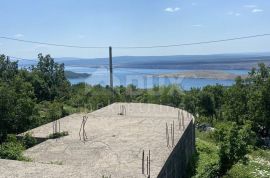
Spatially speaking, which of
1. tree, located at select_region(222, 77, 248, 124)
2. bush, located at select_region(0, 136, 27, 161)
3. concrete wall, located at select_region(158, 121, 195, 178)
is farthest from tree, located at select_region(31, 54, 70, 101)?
bush, located at select_region(0, 136, 27, 161)

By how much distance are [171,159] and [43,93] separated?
3064cm

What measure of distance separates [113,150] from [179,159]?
311 cm

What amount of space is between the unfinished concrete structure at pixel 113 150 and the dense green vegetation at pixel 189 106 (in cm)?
132

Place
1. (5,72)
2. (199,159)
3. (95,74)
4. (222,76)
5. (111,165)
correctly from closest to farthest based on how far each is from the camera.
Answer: (111,165) < (199,159) < (5,72) < (95,74) < (222,76)

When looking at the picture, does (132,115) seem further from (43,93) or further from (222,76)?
(222,76)

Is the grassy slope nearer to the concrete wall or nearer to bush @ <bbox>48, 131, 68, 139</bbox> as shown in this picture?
the concrete wall

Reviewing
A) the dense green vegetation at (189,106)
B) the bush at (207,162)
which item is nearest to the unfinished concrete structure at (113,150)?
the bush at (207,162)

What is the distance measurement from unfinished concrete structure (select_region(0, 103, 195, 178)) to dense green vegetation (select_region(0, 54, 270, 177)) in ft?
4.34

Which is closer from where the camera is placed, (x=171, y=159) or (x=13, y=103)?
(x=171, y=159)

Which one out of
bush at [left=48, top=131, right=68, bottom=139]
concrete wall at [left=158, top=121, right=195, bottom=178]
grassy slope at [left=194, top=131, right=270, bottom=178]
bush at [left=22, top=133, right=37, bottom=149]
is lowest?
grassy slope at [left=194, top=131, right=270, bottom=178]

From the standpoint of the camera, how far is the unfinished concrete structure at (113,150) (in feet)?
37.6

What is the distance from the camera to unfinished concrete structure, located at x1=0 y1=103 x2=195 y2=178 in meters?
11.5

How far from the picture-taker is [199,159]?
760 inches

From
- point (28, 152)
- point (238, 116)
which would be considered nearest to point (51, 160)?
point (28, 152)
